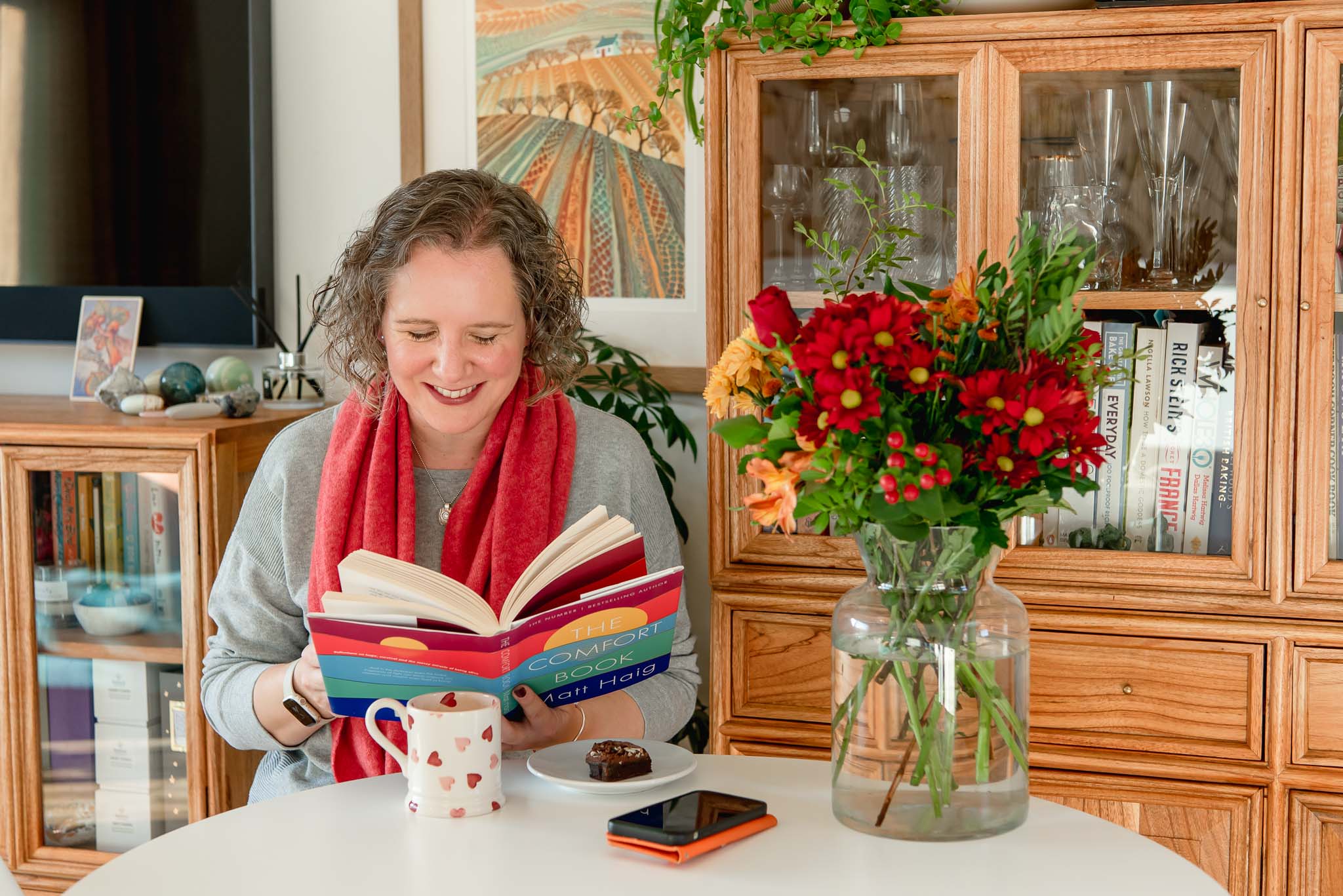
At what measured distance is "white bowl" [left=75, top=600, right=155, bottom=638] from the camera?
220cm

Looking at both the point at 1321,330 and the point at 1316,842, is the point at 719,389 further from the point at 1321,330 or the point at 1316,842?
the point at 1316,842

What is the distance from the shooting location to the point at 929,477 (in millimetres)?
892

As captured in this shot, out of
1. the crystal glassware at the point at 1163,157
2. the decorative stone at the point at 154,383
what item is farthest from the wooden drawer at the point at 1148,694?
the decorative stone at the point at 154,383

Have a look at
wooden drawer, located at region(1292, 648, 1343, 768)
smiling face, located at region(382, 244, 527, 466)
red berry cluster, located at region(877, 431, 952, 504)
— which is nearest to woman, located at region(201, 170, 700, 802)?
smiling face, located at region(382, 244, 527, 466)

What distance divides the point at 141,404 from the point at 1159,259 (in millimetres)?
1703

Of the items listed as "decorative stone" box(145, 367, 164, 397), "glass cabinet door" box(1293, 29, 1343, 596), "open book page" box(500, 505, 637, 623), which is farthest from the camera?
"decorative stone" box(145, 367, 164, 397)

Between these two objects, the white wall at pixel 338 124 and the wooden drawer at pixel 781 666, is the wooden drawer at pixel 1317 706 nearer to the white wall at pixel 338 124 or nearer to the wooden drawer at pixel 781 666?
the wooden drawer at pixel 781 666

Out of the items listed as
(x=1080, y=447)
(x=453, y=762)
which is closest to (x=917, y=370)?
(x=1080, y=447)

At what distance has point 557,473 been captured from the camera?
1.63m

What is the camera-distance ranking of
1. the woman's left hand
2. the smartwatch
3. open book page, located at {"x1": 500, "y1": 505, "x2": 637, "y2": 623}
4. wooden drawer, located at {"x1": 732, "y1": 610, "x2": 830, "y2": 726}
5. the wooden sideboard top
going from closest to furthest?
open book page, located at {"x1": 500, "y1": 505, "x2": 637, "y2": 623} → the woman's left hand → the smartwatch → wooden drawer, located at {"x1": 732, "y1": 610, "x2": 830, "y2": 726} → the wooden sideboard top

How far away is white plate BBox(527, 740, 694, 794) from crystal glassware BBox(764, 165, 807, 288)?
0.83 meters

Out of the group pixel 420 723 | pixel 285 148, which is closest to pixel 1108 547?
pixel 420 723

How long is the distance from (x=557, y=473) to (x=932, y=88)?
0.76m

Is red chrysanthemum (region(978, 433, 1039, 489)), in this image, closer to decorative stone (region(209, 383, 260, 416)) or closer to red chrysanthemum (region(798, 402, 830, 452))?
red chrysanthemum (region(798, 402, 830, 452))
